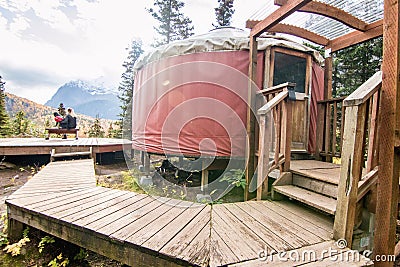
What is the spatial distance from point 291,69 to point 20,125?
34.1ft

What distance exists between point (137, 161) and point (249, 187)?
4857 mm

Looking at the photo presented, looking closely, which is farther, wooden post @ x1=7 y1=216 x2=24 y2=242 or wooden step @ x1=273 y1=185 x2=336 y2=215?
wooden post @ x1=7 y1=216 x2=24 y2=242

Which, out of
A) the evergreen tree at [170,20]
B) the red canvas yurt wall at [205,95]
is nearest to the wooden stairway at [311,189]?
the red canvas yurt wall at [205,95]

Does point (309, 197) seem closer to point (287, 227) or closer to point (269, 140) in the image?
point (287, 227)

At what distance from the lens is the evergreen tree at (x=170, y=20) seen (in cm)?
1180

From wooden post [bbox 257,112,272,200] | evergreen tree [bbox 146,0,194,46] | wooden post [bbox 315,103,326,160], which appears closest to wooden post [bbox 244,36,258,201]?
wooden post [bbox 257,112,272,200]

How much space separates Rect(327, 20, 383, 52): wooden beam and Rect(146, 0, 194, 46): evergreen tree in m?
10.2

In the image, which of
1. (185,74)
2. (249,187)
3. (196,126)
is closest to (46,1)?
(185,74)

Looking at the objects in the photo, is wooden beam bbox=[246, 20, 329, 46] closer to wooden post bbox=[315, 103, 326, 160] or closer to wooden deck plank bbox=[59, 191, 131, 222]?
wooden post bbox=[315, 103, 326, 160]

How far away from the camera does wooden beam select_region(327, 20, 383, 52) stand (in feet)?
9.51

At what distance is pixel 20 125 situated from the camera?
886 cm

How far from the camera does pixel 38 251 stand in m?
1.87

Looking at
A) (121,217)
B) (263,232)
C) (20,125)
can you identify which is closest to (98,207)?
(121,217)

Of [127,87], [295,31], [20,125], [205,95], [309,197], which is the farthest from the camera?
[127,87]
